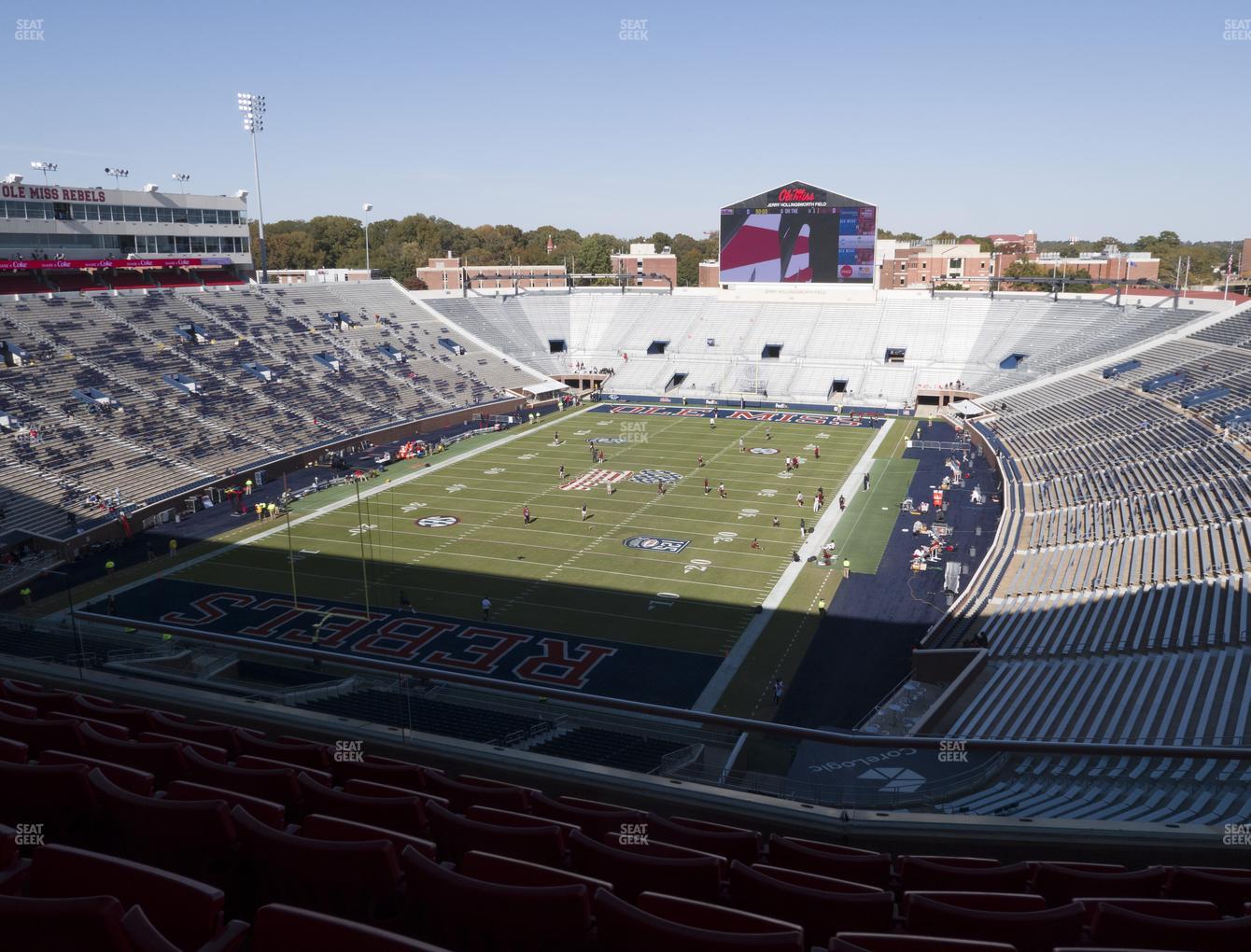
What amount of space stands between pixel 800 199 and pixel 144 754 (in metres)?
64.3

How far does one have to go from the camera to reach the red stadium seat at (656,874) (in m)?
4.39

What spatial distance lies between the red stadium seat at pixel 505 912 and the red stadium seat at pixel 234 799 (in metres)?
1.16

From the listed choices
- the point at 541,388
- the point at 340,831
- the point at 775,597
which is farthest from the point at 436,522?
the point at 340,831

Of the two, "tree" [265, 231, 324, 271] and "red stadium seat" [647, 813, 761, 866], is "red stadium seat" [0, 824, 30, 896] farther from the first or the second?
"tree" [265, 231, 324, 271]

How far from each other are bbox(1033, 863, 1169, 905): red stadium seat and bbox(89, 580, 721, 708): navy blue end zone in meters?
16.0

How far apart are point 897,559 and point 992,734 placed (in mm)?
14882

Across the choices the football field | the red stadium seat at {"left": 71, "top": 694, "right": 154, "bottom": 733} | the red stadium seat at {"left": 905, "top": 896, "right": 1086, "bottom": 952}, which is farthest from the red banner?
the red stadium seat at {"left": 905, "top": 896, "right": 1086, "bottom": 952}

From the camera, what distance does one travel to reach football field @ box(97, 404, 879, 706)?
24.2 meters

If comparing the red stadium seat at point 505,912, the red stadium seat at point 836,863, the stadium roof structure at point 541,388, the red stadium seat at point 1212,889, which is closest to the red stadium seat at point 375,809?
the red stadium seat at point 505,912

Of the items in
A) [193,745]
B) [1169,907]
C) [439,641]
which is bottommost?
[439,641]

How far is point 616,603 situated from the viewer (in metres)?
27.3

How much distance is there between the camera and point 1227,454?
103ft

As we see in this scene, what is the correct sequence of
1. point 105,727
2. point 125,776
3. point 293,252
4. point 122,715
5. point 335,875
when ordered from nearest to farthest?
point 335,875
point 125,776
point 105,727
point 122,715
point 293,252

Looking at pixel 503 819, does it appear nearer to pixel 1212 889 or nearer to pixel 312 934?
pixel 312 934
